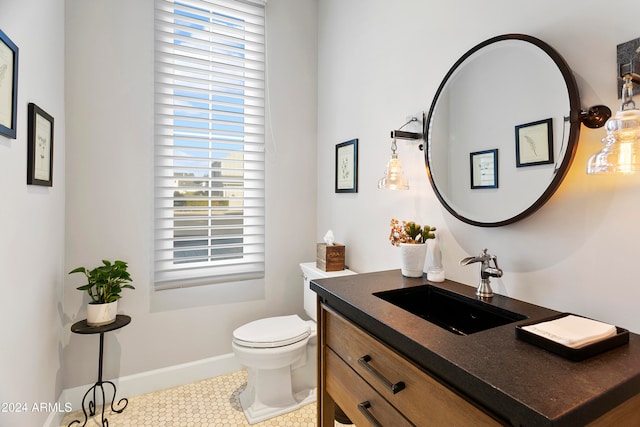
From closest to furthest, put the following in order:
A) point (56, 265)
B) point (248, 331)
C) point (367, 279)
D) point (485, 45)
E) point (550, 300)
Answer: point (550, 300)
point (485, 45)
point (367, 279)
point (56, 265)
point (248, 331)

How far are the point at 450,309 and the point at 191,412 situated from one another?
164cm

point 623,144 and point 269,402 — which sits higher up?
point 623,144

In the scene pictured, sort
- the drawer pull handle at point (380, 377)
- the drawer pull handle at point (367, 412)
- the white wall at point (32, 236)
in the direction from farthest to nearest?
1. the white wall at point (32, 236)
2. the drawer pull handle at point (367, 412)
3. the drawer pull handle at point (380, 377)

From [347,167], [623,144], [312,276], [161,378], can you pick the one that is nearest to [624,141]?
[623,144]

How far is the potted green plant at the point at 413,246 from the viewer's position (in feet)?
4.68

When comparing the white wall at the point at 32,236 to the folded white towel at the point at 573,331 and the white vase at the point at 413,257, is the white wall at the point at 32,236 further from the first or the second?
the folded white towel at the point at 573,331

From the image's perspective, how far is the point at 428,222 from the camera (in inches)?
60.6

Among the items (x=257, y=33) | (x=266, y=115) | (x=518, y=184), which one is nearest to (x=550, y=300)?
(x=518, y=184)

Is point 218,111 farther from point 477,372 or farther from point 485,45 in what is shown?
point 477,372

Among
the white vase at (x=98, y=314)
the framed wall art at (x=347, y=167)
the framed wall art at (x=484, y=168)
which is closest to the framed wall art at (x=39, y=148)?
the white vase at (x=98, y=314)

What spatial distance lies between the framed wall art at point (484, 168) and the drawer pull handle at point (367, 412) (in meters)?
0.92

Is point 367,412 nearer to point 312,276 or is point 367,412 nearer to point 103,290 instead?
point 312,276

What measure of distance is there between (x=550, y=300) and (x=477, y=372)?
1.94 feet

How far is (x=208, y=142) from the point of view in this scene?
2.28 m
